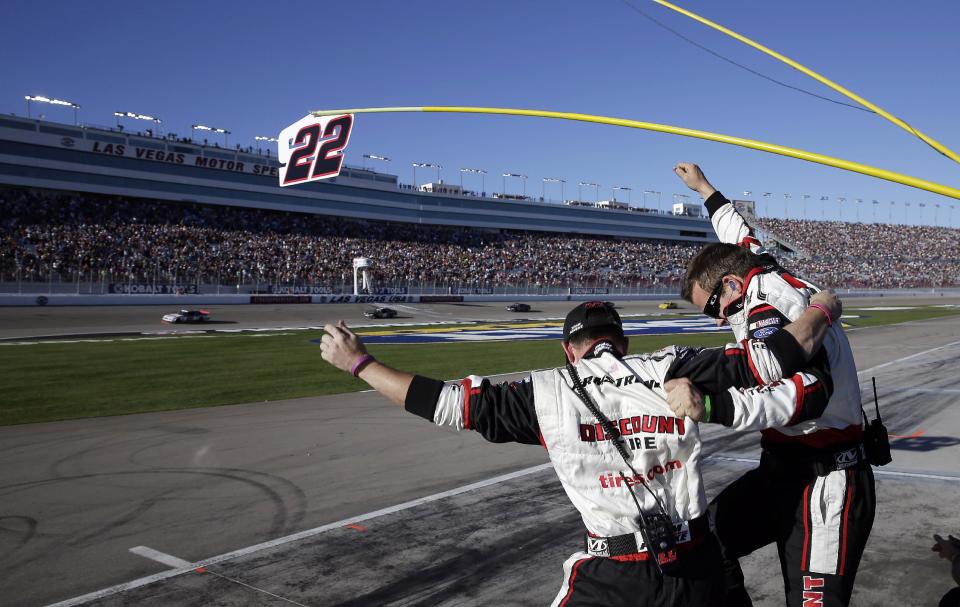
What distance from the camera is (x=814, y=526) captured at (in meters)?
3.00

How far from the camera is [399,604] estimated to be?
4.39 m

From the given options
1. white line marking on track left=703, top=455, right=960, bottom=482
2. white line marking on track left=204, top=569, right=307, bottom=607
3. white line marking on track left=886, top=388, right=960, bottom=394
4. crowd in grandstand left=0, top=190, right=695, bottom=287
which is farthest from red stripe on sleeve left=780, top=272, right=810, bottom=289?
crowd in grandstand left=0, top=190, right=695, bottom=287

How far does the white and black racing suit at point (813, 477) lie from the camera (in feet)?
9.66

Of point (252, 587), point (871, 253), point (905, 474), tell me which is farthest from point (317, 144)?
point (871, 253)

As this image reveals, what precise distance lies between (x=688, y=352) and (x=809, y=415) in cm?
48

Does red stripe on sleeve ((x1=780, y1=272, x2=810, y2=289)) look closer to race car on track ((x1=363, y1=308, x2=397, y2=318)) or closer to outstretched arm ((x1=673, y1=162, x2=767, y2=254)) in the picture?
outstretched arm ((x1=673, y1=162, x2=767, y2=254))

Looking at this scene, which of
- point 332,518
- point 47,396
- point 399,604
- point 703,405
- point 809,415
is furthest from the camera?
point 47,396

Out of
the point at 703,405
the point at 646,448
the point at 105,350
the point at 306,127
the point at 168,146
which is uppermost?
the point at 168,146

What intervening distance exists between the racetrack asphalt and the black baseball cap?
2431 millimetres

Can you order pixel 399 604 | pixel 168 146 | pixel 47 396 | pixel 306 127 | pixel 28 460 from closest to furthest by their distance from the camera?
1. pixel 399 604
2. pixel 306 127
3. pixel 28 460
4. pixel 47 396
5. pixel 168 146

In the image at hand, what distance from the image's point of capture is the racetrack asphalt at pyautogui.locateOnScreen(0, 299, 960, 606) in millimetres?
4680

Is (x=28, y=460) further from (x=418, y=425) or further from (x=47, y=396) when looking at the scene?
(x=47, y=396)

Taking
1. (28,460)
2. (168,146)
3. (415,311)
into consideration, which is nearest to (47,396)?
(28,460)

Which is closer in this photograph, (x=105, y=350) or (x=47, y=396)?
(x=47, y=396)
